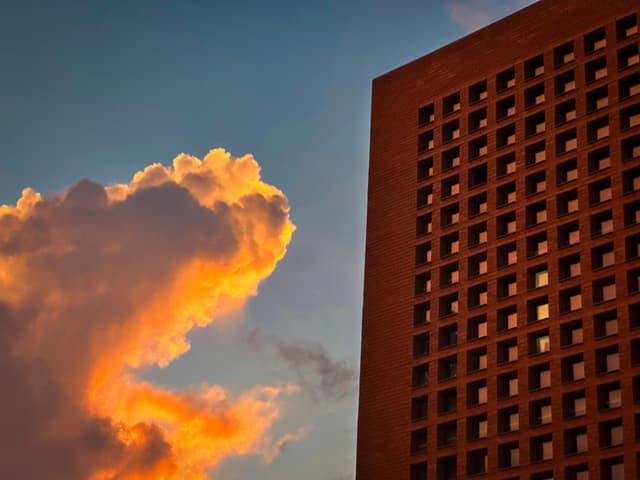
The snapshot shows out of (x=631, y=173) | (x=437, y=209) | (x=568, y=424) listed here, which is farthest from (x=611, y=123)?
(x=568, y=424)

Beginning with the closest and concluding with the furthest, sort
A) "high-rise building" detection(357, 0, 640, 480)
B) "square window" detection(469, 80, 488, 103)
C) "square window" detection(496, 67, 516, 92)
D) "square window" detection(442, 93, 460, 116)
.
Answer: "high-rise building" detection(357, 0, 640, 480)
"square window" detection(496, 67, 516, 92)
"square window" detection(469, 80, 488, 103)
"square window" detection(442, 93, 460, 116)

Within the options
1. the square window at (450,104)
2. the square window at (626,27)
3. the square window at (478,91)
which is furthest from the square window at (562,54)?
the square window at (450,104)

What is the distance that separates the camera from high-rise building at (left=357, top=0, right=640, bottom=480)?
82.9m

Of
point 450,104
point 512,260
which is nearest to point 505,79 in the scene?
point 450,104

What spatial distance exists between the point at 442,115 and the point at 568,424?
90.0 feet

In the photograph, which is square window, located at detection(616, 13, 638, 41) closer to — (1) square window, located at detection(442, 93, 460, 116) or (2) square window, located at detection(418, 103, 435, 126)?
(1) square window, located at detection(442, 93, 460, 116)

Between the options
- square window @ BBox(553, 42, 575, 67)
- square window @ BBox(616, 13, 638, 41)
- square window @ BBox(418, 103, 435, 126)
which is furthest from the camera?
square window @ BBox(418, 103, 435, 126)

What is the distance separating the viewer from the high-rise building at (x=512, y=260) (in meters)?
82.9

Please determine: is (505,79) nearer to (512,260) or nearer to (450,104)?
(450,104)

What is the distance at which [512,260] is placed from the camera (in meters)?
90.6

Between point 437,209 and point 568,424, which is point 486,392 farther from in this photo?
point 437,209

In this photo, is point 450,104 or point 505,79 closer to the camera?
point 505,79

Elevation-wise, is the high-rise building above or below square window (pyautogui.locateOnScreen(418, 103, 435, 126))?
below

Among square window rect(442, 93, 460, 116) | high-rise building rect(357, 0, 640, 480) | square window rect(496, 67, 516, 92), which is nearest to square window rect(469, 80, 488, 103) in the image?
high-rise building rect(357, 0, 640, 480)
